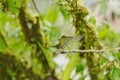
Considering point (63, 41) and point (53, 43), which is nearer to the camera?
point (63, 41)

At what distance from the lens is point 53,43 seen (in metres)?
1.11

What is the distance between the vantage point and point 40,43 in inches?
49.0

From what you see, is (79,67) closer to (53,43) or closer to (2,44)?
(53,43)

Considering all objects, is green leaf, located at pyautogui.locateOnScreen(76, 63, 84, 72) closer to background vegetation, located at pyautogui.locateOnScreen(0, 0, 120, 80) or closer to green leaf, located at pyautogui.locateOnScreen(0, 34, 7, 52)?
background vegetation, located at pyautogui.locateOnScreen(0, 0, 120, 80)

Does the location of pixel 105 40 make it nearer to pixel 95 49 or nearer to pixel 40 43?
pixel 40 43

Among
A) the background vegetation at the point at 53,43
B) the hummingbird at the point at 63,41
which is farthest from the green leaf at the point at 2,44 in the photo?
the hummingbird at the point at 63,41

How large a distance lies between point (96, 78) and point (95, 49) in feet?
0.34

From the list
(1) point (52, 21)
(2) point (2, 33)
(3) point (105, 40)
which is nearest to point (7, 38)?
(2) point (2, 33)

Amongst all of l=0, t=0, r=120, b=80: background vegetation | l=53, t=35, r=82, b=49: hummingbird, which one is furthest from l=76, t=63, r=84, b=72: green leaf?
l=53, t=35, r=82, b=49: hummingbird

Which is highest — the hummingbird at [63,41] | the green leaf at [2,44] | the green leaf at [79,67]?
the hummingbird at [63,41]

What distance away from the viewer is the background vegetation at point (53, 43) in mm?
972

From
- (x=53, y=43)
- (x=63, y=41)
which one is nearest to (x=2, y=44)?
(x=53, y=43)

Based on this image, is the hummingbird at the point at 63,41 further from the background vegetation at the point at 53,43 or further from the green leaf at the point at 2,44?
the green leaf at the point at 2,44

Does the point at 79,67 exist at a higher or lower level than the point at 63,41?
lower
